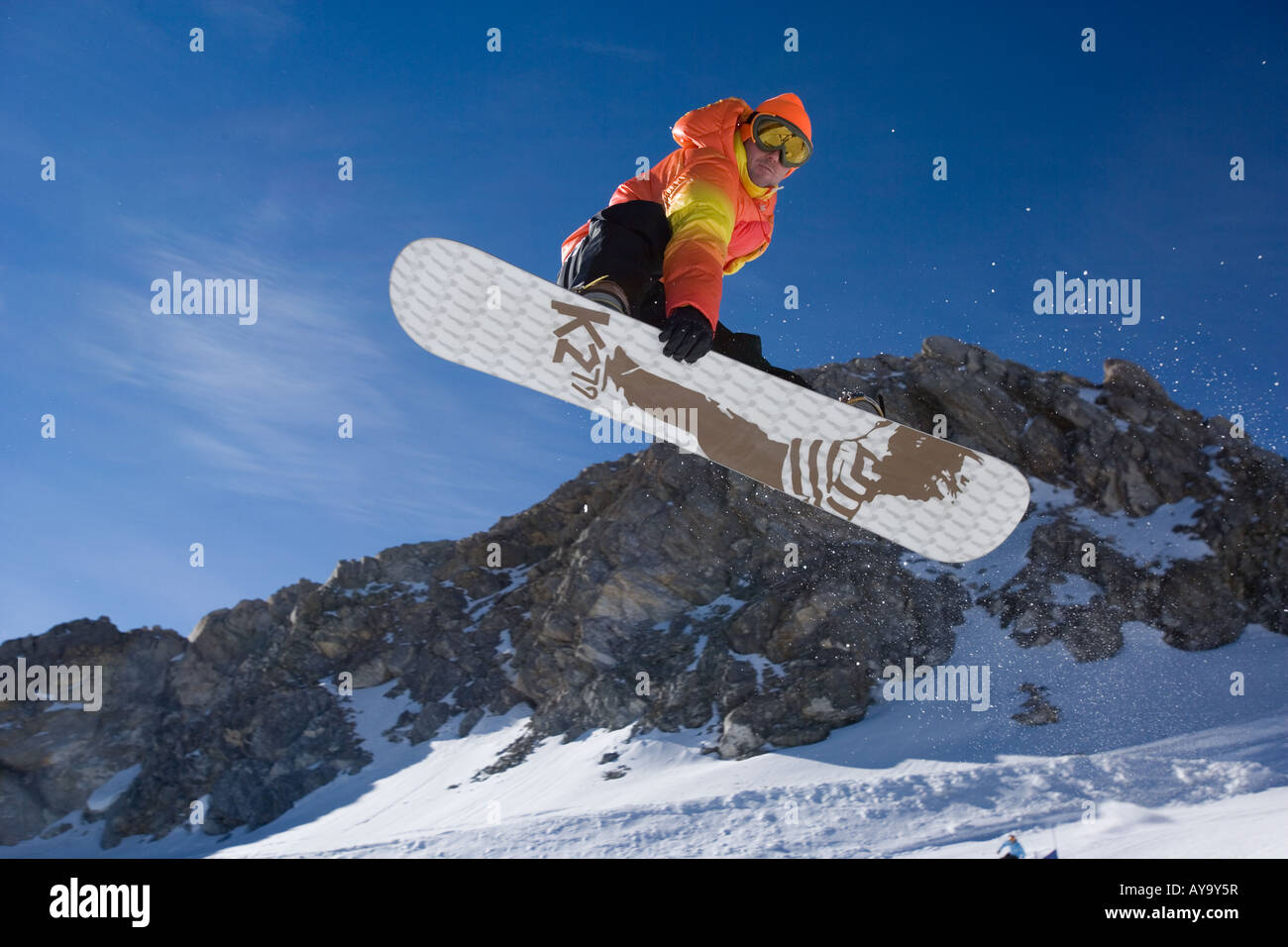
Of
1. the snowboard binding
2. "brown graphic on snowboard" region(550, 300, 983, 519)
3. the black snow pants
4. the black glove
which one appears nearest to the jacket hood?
the black snow pants

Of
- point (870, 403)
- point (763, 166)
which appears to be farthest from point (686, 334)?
point (870, 403)

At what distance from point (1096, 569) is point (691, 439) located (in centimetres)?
3563

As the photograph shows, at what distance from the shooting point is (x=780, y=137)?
150 inches

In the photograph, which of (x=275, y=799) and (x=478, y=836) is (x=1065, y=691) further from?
(x=275, y=799)

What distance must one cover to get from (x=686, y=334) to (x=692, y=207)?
0.69m

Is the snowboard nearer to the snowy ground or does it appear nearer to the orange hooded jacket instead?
the orange hooded jacket

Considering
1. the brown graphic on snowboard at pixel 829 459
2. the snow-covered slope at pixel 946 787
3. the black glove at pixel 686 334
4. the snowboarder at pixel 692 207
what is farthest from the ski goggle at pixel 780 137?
the snow-covered slope at pixel 946 787

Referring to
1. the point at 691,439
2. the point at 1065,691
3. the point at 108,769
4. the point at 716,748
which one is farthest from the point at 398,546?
the point at 691,439

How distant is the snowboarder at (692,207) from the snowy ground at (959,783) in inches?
407

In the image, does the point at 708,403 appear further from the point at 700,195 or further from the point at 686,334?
the point at 700,195

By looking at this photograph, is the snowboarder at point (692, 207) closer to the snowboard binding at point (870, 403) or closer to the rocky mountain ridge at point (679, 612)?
the snowboard binding at point (870, 403)

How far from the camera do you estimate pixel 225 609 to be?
52656 millimetres

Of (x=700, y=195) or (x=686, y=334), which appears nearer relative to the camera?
(x=686, y=334)
